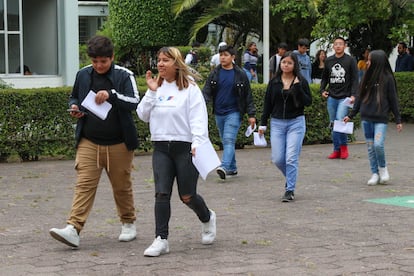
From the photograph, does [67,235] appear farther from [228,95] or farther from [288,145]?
[228,95]

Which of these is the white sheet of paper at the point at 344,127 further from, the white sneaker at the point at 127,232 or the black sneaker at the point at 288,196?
the white sneaker at the point at 127,232

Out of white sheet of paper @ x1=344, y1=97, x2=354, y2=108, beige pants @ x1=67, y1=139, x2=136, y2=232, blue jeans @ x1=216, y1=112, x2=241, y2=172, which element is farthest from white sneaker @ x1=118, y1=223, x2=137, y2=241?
white sheet of paper @ x1=344, y1=97, x2=354, y2=108

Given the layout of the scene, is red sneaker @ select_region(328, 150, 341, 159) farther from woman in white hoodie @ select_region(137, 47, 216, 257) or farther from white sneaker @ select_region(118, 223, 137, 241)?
woman in white hoodie @ select_region(137, 47, 216, 257)

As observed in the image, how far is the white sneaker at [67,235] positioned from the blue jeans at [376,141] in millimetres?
4618

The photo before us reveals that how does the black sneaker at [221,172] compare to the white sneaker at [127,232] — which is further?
the black sneaker at [221,172]

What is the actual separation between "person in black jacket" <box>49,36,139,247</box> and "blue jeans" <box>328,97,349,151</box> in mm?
6332

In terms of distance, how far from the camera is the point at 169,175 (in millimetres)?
7160

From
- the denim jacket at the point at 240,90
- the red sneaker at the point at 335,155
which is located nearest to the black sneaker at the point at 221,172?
the denim jacket at the point at 240,90

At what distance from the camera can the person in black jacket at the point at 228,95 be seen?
443 inches

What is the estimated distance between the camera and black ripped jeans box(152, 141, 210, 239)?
23.2ft

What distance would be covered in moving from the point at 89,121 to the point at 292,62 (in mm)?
3201

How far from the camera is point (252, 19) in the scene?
2664cm

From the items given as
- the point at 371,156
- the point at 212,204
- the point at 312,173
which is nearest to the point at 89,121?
the point at 212,204

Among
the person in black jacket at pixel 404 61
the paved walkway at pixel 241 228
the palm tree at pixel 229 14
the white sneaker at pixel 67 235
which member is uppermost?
the palm tree at pixel 229 14
